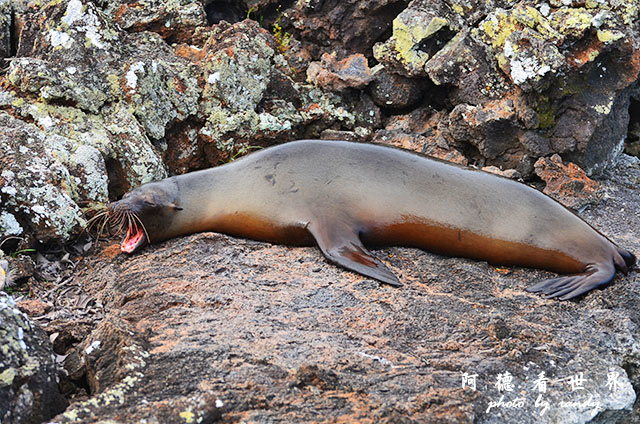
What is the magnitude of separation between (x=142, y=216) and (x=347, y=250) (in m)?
1.38

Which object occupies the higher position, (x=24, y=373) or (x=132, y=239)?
(x=24, y=373)

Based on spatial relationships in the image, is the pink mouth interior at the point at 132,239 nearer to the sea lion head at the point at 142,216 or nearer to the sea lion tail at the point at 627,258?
the sea lion head at the point at 142,216

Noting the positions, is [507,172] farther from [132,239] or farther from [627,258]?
[132,239]

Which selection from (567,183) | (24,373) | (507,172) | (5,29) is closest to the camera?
(24,373)

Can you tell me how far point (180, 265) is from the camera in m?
3.96

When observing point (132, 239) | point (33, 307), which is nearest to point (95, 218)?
point (132, 239)

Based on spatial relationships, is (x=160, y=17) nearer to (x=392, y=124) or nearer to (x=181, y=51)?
(x=181, y=51)

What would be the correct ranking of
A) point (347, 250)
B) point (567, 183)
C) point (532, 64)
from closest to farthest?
1. point (347, 250)
2. point (567, 183)
3. point (532, 64)

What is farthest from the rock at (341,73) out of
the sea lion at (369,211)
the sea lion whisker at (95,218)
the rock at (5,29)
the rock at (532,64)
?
the rock at (5,29)

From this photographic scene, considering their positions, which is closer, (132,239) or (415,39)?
(132,239)

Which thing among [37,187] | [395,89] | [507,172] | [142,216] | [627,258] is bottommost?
[627,258]

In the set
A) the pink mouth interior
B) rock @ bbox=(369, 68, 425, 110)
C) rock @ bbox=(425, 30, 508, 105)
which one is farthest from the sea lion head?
rock @ bbox=(425, 30, 508, 105)

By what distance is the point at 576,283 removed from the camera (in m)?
3.89

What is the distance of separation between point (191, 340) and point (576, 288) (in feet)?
7.11
